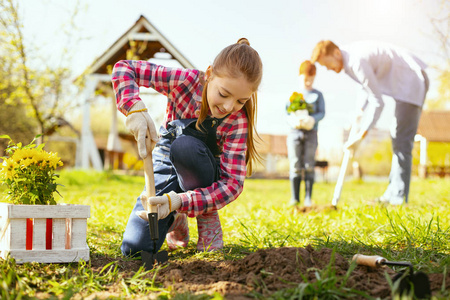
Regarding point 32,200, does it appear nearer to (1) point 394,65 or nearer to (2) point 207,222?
(2) point 207,222

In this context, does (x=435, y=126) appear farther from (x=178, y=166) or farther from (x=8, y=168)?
(x=8, y=168)

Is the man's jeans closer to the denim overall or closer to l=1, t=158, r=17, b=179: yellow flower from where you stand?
the denim overall

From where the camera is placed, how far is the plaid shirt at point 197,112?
2.32 m

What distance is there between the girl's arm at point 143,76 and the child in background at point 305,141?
2566 millimetres

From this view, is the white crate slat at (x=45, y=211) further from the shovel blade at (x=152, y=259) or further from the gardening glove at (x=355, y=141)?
the gardening glove at (x=355, y=141)

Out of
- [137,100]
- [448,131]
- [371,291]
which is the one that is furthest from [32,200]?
[448,131]

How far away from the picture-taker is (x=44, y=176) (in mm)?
2094

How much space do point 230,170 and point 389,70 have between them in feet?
8.57

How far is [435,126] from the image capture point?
2280cm

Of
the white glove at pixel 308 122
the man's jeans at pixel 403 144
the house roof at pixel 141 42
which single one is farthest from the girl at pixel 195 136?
the house roof at pixel 141 42

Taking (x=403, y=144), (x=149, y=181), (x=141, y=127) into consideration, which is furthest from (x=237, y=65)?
(x=403, y=144)

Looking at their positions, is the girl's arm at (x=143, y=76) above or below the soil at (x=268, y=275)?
above

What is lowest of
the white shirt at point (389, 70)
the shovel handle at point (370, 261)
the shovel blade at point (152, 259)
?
the shovel blade at point (152, 259)

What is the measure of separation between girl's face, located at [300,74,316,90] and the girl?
8.88 feet
